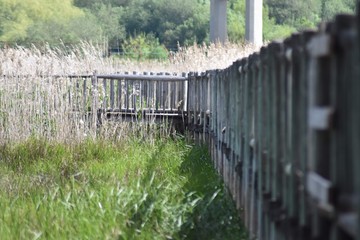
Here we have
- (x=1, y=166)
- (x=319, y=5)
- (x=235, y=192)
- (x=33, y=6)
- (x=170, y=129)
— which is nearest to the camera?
(x=235, y=192)

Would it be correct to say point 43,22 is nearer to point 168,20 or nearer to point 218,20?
point 168,20

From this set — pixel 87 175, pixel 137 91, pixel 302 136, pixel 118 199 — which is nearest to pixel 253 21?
pixel 137 91

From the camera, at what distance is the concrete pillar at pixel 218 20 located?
97.8ft

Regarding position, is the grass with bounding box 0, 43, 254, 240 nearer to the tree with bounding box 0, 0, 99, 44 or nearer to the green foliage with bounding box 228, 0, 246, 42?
the green foliage with bounding box 228, 0, 246, 42

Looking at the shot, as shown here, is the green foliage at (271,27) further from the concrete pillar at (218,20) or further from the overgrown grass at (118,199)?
the overgrown grass at (118,199)

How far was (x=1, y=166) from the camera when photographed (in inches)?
384

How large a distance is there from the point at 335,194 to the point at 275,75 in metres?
1.53

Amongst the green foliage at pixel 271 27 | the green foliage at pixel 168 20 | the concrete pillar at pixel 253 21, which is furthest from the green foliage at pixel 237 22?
the concrete pillar at pixel 253 21

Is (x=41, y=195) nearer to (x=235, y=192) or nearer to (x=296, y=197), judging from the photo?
(x=235, y=192)

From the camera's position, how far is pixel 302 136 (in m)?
3.26

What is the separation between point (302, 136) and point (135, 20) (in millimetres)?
62396

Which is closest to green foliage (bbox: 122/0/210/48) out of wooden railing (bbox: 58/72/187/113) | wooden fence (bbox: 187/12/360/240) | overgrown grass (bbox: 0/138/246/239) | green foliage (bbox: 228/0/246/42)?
green foliage (bbox: 228/0/246/42)

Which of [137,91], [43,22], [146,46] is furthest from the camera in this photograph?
[43,22]

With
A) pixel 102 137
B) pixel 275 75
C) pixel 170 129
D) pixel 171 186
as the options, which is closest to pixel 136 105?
pixel 170 129
